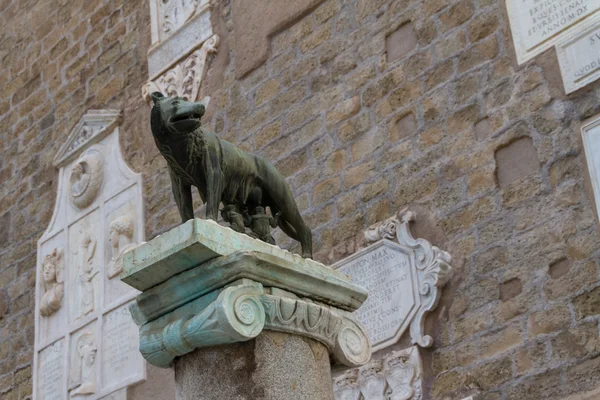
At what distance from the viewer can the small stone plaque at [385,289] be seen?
5.10 meters

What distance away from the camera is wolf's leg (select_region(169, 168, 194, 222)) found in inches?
132

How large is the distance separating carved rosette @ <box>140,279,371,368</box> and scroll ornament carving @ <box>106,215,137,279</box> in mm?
4144

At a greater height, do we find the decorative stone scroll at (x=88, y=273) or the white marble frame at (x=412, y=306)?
the decorative stone scroll at (x=88, y=273)

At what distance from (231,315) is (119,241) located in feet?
14.9

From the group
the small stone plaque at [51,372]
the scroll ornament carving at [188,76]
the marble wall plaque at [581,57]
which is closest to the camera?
the marble wall plaque at [581,57]

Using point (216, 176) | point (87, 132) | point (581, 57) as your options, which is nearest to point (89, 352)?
point (87, 132)

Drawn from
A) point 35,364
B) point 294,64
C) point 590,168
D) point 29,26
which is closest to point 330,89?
point 294,64

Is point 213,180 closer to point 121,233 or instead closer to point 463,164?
point 463,164

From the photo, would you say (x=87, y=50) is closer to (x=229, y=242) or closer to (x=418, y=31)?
(x=418, y=31)

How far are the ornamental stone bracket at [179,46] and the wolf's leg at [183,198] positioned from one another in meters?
3.66

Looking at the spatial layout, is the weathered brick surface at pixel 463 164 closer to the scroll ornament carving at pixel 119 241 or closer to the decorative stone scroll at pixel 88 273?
the scroll ornament carving at pixel 119 241

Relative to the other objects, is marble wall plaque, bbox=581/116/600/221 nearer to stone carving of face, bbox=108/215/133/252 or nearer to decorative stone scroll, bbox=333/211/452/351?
decorative stone scroll, bbox=333/211/452/351

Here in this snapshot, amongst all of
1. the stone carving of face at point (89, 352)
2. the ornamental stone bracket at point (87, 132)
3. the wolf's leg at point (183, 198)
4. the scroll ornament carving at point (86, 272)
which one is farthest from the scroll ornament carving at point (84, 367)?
the wolf's leg at point (183, 198)

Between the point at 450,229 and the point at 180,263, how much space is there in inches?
98.6
